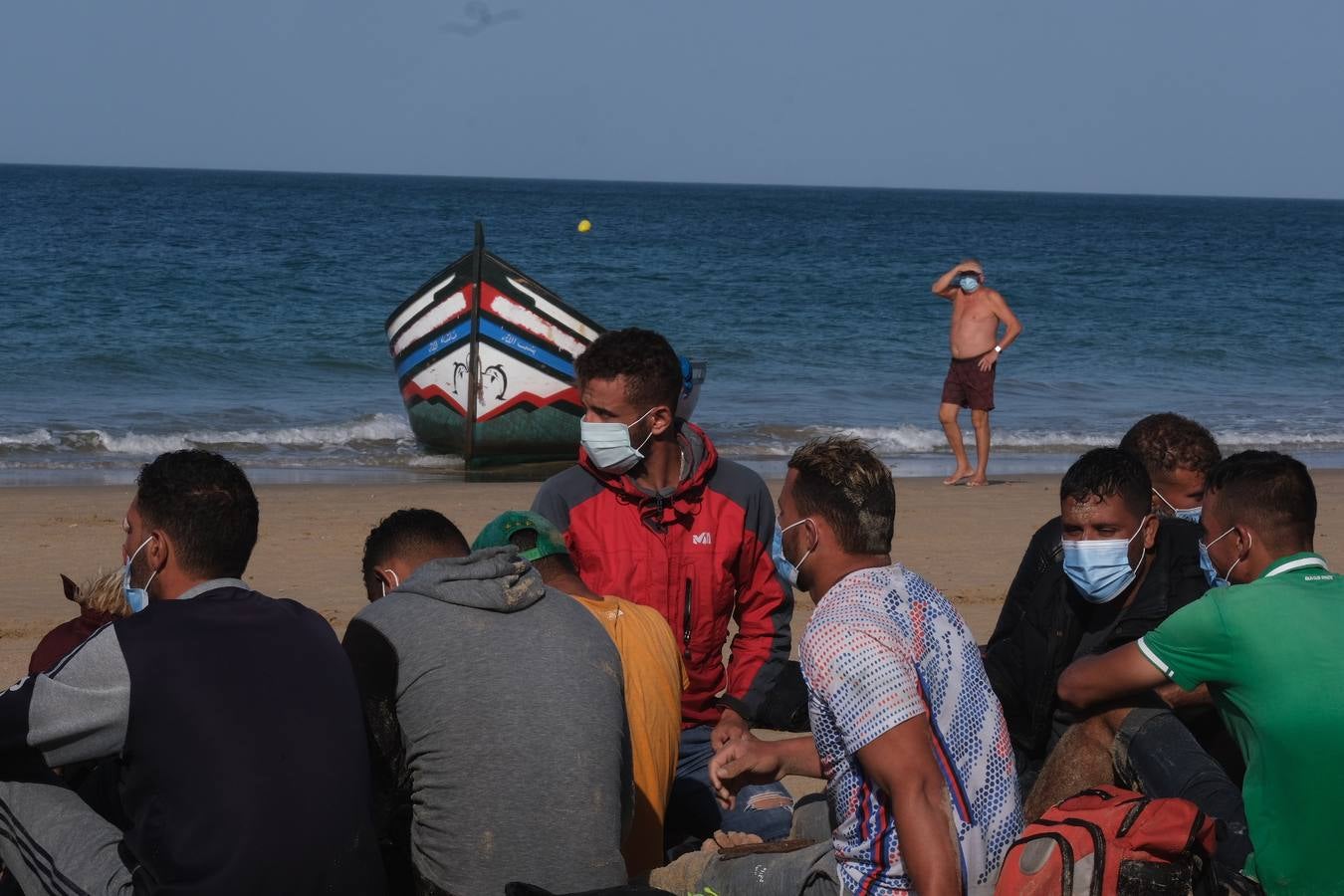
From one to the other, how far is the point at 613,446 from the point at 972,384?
25.4 feet

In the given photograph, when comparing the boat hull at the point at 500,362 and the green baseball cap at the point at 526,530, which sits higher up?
the green baseball cap at the point at 526,530

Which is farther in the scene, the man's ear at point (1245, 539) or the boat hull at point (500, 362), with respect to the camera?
the boat hull at point (500, 362)

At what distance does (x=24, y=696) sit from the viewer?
2.84 meters

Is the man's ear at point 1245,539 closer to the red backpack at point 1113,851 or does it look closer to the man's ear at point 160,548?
the red backpack at point 1113,851

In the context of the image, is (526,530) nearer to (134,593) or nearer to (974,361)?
(134,593)

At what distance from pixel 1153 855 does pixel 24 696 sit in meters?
2.22

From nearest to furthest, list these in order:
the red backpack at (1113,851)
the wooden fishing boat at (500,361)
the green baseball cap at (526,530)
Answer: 1. the red backpack at (1113,851)
2. the green baseball cap at (526,530)
3. the wooden fishing boat at (500,361)

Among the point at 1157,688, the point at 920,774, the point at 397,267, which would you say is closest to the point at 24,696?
the point at 920,774

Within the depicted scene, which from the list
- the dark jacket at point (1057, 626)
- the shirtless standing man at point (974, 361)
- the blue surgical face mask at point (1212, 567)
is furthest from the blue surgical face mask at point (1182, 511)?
the shirtless standing man at point (974, 361)

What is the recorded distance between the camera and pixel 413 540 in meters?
3.71

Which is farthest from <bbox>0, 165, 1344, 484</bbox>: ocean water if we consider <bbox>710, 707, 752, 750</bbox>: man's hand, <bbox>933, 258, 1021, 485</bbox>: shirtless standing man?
<bbox>710, 707, 752, 750</bbox>: man's hand

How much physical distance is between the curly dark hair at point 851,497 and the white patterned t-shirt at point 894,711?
2.9 inches

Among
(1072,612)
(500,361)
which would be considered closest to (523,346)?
(500,361)

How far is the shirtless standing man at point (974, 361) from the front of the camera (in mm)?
11633
